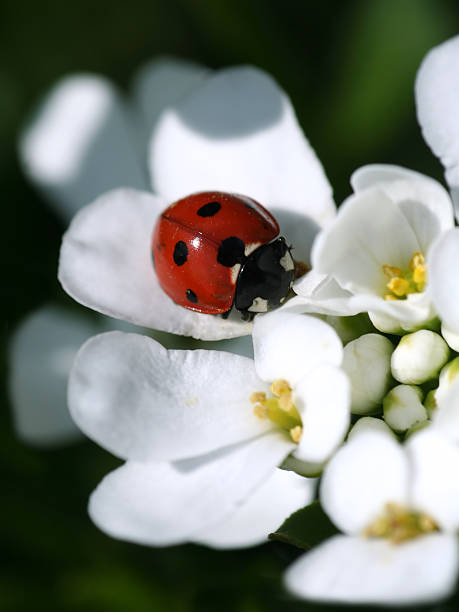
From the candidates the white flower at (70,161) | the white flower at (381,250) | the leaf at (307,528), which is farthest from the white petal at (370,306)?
the white flower at (70,161)

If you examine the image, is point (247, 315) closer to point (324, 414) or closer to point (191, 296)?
point (191, 296)

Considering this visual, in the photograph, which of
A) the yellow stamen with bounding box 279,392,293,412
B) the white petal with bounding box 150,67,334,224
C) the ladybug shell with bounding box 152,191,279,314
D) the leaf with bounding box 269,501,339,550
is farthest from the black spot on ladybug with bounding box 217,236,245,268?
the leaf with bounding box 269,501,339,550

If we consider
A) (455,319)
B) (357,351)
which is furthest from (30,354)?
(455,319)

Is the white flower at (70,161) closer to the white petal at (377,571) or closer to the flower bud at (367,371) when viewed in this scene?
the flower bud at (367,371)

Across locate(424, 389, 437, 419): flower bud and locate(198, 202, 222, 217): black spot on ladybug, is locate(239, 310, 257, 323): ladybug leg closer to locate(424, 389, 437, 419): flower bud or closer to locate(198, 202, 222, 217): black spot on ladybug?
locate(198, 202, 222, 217): black spot on ladybug

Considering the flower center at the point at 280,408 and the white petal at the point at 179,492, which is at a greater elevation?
the flower center at the point at 280,408
